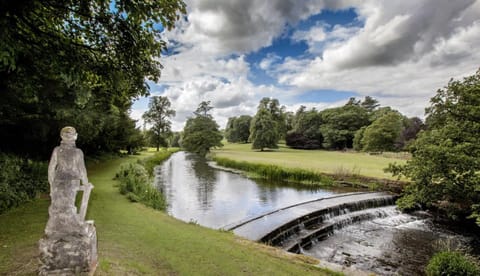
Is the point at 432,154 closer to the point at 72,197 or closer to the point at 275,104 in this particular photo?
the point at 72,197

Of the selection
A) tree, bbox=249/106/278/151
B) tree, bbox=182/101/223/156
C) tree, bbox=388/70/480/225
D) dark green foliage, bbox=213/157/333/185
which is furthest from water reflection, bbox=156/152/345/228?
tree, bbox=249/106/278/151

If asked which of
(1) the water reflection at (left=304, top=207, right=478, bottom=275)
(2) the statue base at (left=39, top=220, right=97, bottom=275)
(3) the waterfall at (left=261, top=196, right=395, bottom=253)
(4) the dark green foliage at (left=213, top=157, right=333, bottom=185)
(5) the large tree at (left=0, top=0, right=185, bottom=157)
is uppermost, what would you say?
(5) the large tree at (left=0, top=0, right=185, bottom=157)

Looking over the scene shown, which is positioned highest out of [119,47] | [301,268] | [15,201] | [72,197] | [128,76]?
[119,47]

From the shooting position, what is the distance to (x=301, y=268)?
5641 millimetres

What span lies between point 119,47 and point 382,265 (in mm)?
9688

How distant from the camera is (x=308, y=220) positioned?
36.2ft

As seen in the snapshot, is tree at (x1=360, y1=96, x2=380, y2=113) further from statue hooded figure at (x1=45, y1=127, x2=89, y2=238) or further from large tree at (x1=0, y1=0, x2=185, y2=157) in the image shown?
statue hooded figure at (x1=45, y1=127, x2=89, y2=238)

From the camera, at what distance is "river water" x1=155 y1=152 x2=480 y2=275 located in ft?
27.4

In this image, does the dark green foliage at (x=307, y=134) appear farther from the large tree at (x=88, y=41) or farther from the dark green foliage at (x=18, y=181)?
the large tree at (x=88, y=41)

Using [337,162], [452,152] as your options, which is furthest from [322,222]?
[337,162]

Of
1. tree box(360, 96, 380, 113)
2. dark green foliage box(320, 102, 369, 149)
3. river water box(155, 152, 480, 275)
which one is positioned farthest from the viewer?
tree box(360, 96, 380, 113)

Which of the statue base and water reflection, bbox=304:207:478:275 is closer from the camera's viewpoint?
the statue base

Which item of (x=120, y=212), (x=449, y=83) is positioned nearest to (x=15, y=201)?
(x=120, y=212)

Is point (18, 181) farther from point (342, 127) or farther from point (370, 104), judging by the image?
point (370, 104)
